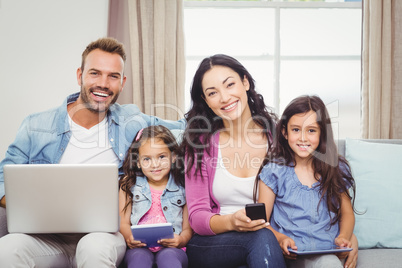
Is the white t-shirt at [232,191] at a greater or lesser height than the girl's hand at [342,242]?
greater

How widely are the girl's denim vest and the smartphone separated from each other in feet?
1.43

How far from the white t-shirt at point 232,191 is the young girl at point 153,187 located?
179 mm

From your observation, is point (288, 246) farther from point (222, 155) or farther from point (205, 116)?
point (205, 116)

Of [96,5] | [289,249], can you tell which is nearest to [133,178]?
[289,249]

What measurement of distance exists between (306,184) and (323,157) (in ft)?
0.43

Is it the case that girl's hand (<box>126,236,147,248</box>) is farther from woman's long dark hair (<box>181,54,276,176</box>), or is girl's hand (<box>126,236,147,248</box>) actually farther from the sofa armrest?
the sofa armrest

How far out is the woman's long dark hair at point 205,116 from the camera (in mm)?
1661

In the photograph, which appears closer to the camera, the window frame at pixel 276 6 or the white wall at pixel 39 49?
the white wall at pixel 39 49

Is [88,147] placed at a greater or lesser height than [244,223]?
greater

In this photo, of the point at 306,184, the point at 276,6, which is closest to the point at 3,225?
the point at 306,184

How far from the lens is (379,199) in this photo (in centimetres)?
167

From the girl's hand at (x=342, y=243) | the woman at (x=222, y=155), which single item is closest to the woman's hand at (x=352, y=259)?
the girl's hand at (x=342, y=243)

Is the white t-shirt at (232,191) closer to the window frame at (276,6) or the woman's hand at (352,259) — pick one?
the woman's hand at (352,259)

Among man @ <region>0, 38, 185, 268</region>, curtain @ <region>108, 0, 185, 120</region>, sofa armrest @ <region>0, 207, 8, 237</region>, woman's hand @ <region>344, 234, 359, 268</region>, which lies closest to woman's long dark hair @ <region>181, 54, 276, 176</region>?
man @ <region>0, 38, 185, 268</region>
